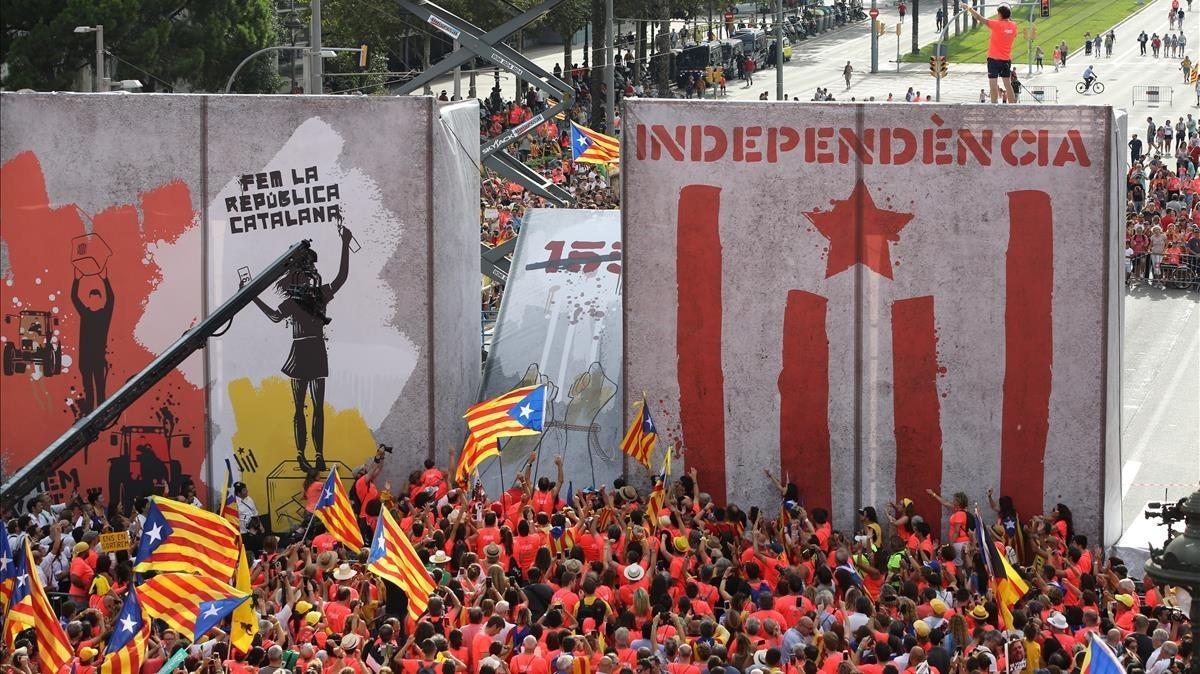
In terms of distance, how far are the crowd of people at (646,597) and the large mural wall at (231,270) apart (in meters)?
1.94

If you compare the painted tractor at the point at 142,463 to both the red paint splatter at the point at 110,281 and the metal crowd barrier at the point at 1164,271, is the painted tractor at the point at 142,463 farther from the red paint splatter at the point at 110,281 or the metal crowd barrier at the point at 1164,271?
the metal crowd barrier at the point at 1164,271

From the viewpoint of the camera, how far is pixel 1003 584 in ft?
53.9

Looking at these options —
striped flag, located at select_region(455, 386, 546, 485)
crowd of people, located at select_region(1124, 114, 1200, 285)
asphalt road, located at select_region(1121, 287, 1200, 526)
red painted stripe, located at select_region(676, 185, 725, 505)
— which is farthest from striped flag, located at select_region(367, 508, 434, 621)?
crowd of people, located at select_region(1124, 114, 1200, 285)

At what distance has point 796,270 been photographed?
2267 cm

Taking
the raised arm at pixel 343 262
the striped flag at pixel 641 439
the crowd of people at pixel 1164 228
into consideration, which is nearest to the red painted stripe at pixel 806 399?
the striped flag at pixel 641 439

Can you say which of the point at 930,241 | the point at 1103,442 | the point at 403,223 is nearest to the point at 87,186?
the point at 403,223

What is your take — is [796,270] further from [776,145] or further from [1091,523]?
[1091,523]

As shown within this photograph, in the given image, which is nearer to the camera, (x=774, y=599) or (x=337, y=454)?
(x=774, y=599)

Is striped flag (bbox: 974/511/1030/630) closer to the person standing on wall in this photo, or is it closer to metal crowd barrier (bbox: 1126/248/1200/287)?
the person standing on wall

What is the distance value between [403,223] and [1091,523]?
9245 millimetres

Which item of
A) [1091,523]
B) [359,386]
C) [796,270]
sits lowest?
[1091,523]

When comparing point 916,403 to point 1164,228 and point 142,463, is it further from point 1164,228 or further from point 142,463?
point 1164,228

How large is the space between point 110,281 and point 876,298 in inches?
384

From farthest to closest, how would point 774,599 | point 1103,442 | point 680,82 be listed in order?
1. point 680,82
2. point 1103,442
3. point 774,599
